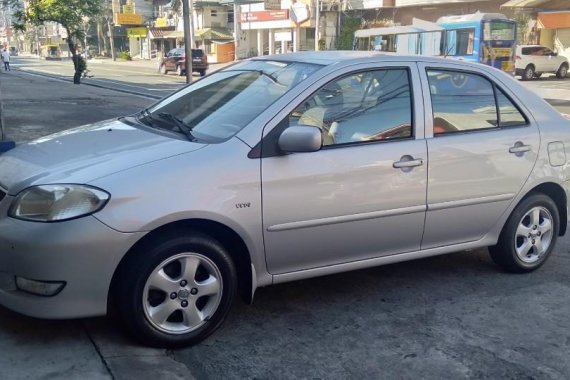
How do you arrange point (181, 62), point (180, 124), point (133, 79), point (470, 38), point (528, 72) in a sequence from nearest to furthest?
point (180, 124), point (470, 38), point (528, 72), point (133, 79), point (181, 62)

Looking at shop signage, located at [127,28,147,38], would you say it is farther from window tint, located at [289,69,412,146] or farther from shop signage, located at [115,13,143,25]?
window tint, located at [289,69,412,146]

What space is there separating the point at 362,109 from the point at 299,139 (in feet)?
2.24

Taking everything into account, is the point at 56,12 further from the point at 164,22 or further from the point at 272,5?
the point at 164,22

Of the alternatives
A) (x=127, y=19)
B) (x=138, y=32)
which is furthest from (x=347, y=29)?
(x=138, y=32)

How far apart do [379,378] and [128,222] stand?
154 cm

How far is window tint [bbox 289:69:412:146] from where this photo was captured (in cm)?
389

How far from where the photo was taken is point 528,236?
4805mm

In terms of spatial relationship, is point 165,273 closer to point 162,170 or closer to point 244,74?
point 162,170

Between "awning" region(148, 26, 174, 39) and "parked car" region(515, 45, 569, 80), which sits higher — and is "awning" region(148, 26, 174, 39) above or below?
above

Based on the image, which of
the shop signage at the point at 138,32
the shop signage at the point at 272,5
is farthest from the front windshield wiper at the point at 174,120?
the shop signage at the point at 138,32

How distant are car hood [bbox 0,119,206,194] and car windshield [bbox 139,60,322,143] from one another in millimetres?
221

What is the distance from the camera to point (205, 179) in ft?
11.2

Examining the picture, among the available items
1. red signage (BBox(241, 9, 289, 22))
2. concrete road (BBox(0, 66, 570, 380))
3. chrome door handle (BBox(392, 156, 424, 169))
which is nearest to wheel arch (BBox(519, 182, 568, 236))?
concrete road (BBox(0, 66, 570, 380))

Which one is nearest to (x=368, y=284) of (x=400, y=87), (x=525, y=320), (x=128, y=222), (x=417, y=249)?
(x=417, y=249)
